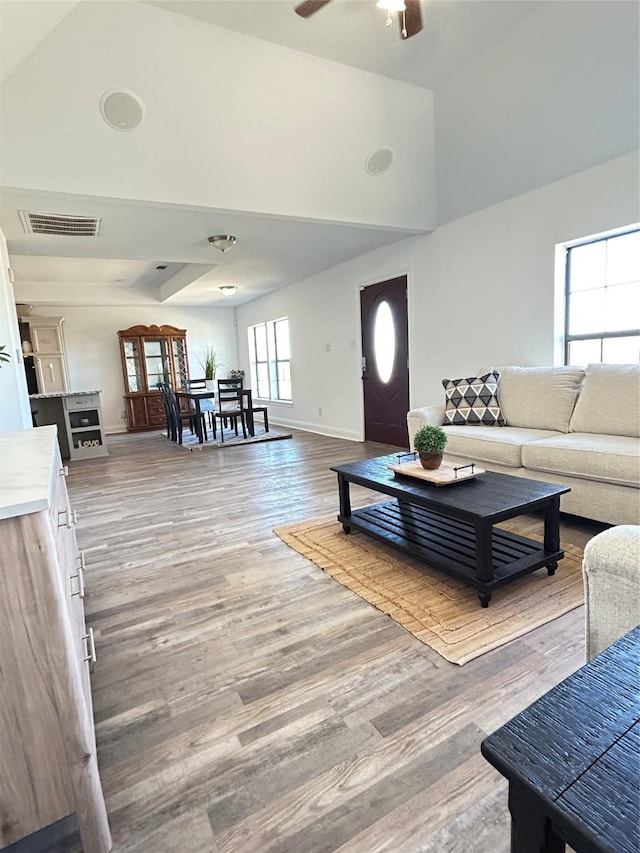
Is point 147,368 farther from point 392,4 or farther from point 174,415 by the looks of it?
point 392,4

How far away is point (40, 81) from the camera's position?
9.16 ft

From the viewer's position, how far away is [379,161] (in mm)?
4102

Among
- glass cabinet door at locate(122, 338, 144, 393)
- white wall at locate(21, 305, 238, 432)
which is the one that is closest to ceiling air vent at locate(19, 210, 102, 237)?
glass cabinet door at locate(122, 338, 144, 393)

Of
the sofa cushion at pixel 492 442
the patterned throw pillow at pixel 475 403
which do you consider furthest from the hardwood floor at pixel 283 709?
the patterned throw pillow at pixel 475 403

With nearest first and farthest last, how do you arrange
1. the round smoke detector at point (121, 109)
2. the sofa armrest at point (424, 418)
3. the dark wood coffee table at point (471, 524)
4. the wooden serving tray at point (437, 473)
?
the dark wood coffee table at point (471, 524) < the wooden serving tray at point (437, 473) < the round smoke detector at point (121, 109) < the sofa armrest at point (424, 418)

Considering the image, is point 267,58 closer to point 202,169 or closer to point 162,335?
point 202,169

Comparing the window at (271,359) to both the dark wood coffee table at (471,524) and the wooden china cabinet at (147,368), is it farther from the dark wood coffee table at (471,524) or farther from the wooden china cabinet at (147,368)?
the dark wood coffee table at (471,524)

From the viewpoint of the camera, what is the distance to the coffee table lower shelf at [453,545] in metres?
2.05

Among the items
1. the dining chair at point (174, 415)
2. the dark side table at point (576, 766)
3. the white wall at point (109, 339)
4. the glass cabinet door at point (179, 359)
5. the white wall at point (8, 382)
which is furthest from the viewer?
the glass cabinet door at point (179, 359)

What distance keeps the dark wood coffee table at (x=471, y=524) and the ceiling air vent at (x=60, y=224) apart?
3.23 metres

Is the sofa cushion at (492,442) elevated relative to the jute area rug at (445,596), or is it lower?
elevated

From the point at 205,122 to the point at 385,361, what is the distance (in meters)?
3.27

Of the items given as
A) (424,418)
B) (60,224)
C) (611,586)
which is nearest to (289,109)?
(60,224)

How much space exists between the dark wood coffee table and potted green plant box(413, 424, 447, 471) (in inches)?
5.1
